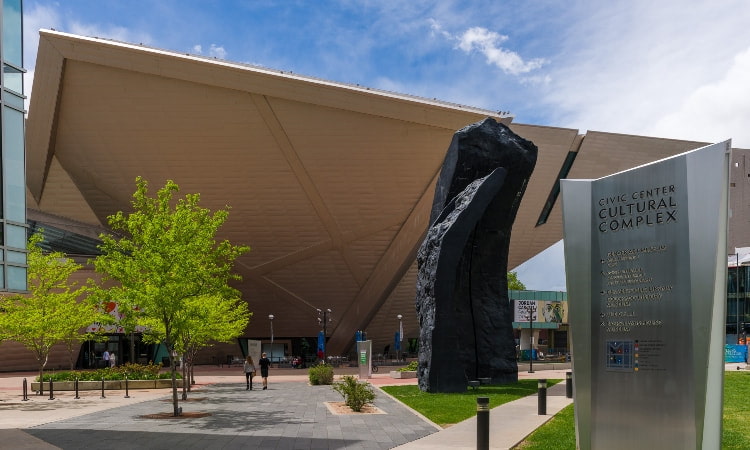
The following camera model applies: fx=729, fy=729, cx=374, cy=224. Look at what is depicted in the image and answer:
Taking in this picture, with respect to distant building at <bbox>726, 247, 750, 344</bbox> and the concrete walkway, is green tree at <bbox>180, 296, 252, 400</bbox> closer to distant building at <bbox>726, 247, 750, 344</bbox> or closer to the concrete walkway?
the concrete walkway

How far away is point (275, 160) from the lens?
40031 millimetres

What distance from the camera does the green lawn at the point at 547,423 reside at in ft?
41.3

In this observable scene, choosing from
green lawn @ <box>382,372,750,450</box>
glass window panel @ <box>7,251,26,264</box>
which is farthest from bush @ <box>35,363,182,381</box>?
glass window panel @ <box>7,251,26,264</box>

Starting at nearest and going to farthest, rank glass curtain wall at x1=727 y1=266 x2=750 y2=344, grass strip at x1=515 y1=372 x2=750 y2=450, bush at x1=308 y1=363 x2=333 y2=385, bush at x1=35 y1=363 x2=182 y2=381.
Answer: grass strip at x1=515 y1=372 x2=750 y2=450, bush at x1=35 y1=363 x2=182 y2=381, bush at x1=308 y1=363 x2=333 y2=385, glass curtain wall at x1=727 y1=266 x2=750 y2=344

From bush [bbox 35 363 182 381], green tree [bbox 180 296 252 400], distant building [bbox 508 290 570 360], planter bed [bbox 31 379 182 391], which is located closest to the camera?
green tree [bbox 180 296 252 400]

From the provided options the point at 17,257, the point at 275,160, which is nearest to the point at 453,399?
the point at 17,257

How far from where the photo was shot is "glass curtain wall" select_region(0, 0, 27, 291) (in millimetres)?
15156

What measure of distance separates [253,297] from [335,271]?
6.41 meters

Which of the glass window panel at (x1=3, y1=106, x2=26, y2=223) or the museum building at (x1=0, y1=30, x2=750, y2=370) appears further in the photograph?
the museum building at (x1=0, y1=30, x2=750, y2=370)

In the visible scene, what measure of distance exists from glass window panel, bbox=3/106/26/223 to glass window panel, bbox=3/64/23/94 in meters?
0.51

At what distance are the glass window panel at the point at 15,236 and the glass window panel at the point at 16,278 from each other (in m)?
0.49

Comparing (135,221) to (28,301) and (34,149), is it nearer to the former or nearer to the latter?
(28,301)

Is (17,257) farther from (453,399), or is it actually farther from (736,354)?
(736,354)

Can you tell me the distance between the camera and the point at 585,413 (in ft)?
29.6
